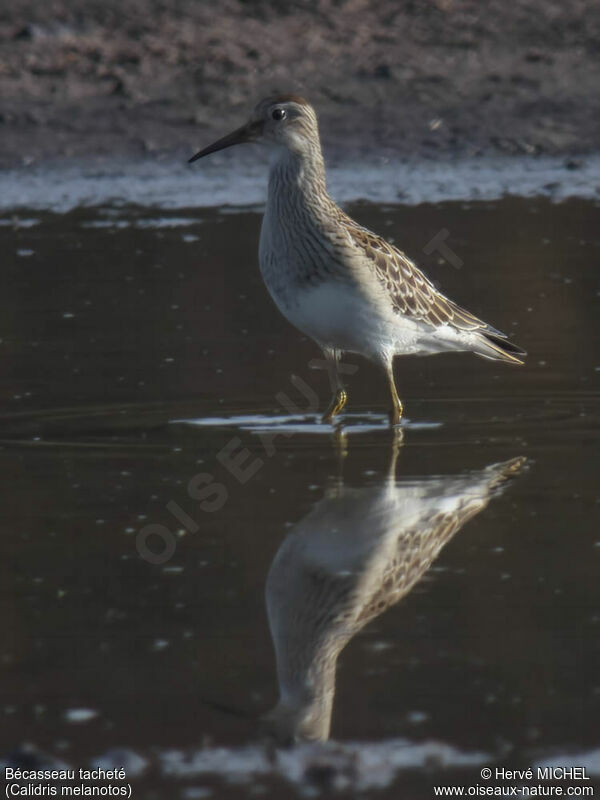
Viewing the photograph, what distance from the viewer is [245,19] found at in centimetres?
1848

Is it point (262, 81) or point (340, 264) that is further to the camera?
point (262, 81)

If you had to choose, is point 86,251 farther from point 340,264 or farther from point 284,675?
point 284,675

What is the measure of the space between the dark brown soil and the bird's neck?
771cm

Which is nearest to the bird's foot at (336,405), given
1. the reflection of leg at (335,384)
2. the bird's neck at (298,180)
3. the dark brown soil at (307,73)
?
the reflection of leg at (335,384)

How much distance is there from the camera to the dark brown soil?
54.0 ft

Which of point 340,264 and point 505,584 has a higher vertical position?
point 505,584

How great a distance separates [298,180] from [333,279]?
2.26 ft

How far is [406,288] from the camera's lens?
27.2 feet

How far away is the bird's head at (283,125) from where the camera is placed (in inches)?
336

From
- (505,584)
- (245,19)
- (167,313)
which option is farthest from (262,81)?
(505,584)

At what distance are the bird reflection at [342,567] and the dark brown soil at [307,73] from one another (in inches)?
394

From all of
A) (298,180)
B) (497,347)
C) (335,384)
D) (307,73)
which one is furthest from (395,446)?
(307,73)

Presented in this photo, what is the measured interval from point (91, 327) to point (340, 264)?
2.80m

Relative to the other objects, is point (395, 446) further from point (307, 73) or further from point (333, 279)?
point (307, 73)
